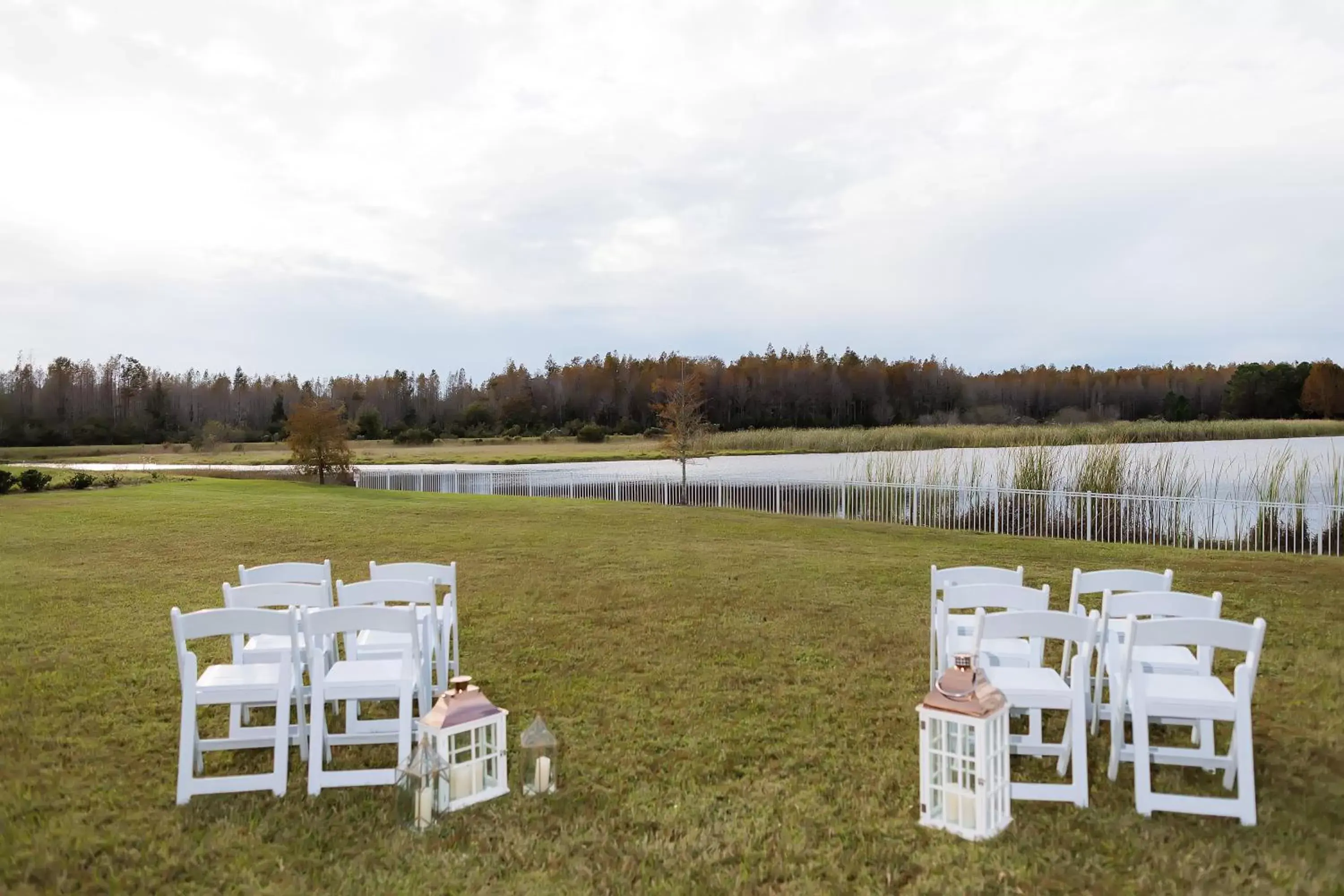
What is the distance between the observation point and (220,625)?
4363mm

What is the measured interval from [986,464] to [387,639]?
23210 mm

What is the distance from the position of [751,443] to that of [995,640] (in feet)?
162

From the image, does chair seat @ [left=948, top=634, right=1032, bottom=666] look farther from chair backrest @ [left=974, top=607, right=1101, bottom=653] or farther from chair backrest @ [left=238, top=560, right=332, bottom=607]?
chair backrest @ [left=238, top=560, right=332, bottom=607]

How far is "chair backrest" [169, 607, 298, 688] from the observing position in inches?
169

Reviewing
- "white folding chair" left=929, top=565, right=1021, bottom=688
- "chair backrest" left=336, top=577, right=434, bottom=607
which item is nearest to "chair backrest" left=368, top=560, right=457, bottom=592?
"chair backrest" left=336, top=577, right=434, bottom=607

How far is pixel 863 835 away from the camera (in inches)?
157

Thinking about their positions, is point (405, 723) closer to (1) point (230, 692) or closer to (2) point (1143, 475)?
(1) point (230, 692)

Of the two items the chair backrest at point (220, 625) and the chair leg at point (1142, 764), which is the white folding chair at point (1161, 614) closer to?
the chair leg at point (1142, 764)

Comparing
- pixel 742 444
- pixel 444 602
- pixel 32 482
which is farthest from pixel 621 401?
pixel 444 602

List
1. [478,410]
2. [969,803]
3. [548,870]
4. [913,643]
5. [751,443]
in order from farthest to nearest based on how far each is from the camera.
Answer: [478,410] < [751,443] < [913,643] < [969,803] < [548,870]

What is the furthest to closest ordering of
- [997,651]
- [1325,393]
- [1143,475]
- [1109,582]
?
[1325,393]
[1143,475]
[1109,582]
[997,651]

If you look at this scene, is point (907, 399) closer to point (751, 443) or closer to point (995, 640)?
point (751, 443)

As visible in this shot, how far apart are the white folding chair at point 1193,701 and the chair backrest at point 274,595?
4.61 meters

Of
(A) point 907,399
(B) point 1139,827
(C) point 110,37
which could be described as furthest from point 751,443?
(B) point 1139,827
